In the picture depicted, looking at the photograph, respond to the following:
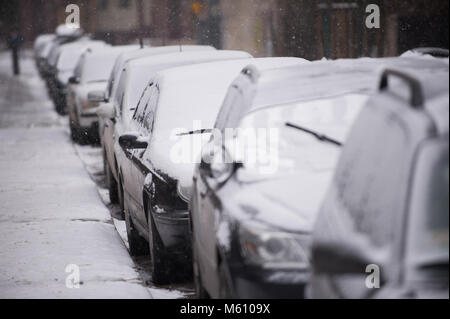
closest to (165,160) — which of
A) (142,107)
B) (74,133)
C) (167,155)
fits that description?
(167,155)

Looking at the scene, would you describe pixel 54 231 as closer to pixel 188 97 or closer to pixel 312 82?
pixel 188 97

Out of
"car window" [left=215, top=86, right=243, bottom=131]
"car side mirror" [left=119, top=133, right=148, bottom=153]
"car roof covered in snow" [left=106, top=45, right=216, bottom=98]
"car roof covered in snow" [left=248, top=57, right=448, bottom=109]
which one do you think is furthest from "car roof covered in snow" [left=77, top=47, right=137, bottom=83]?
"car roof covered in snow" [left=248, top=57, right=448, bottom=109]

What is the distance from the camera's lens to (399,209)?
3041 millimetres

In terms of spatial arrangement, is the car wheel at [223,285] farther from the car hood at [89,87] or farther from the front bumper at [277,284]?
the car hood at [89,87]

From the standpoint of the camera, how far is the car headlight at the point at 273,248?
174 inches

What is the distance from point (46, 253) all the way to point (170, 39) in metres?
37.9

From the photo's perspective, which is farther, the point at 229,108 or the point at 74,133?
the point at 74,133

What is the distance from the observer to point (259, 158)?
5.38 m

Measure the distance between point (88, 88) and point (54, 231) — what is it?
A: 952cm

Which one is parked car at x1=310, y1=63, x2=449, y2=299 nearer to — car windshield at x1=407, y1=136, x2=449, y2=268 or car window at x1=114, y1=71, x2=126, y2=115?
car windshield at x1=407, y1=136, x2=449, y2=268

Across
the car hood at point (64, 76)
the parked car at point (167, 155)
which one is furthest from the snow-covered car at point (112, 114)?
the car hood at point (64, 76)
